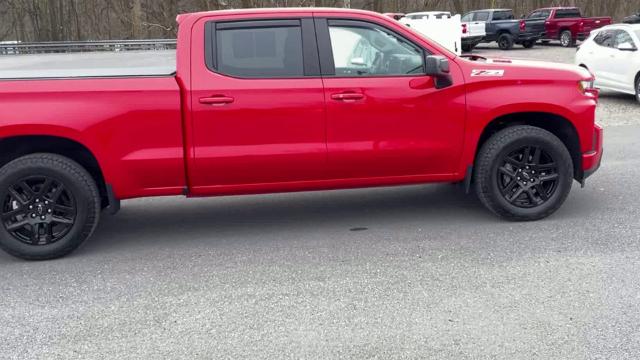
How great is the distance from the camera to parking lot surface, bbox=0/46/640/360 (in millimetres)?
3518

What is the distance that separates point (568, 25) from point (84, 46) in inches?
833

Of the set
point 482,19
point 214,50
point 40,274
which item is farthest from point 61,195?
point 482,19

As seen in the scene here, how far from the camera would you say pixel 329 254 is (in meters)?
4.92

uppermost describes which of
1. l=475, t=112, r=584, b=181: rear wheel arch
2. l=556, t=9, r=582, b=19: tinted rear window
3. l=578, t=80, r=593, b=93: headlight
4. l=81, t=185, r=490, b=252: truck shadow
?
l=556, t=9, r=582, b=19: tinted rear window

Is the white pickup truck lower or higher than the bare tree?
lower

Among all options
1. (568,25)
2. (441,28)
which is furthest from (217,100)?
(568,25)

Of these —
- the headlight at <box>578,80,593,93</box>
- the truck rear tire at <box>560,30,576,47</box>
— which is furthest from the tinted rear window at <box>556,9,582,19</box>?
the headlight at <box>578,80,593,93</box>

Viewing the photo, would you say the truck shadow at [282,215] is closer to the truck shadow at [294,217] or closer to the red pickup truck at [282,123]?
the truck shadow at [294,217]

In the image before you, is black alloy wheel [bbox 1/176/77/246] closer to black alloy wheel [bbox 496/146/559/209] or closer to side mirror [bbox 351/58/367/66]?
side mirror [bbox 351/58/367/66]

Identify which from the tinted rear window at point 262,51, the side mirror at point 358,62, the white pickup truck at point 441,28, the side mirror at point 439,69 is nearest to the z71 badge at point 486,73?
the side mirror at point 439,69

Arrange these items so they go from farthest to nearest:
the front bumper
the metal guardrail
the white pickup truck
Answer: the metal guardrail → the white pickup truck → the front bumper

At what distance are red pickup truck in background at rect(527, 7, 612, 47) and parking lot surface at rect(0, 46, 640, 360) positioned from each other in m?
23.8

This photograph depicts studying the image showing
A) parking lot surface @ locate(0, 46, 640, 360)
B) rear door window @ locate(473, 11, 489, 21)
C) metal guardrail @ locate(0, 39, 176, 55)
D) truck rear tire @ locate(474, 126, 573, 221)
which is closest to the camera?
parking lot surface @ locate(0, 46, 640, 360)

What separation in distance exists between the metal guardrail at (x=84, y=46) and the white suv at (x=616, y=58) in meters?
16.6
